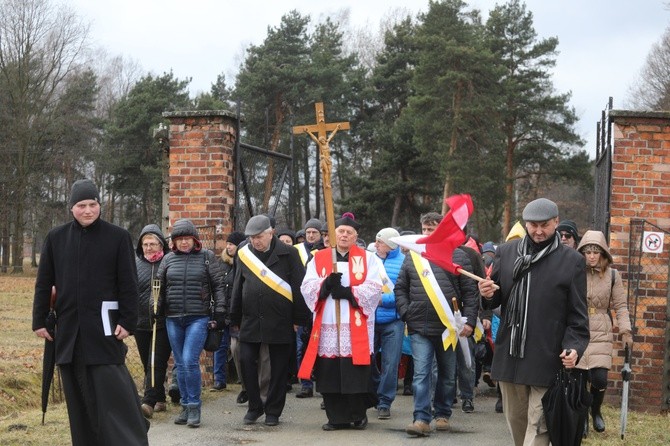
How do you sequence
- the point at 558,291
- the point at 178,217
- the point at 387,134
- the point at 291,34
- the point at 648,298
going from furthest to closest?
the point at 291,34 → the point at 387,134 → the point at 178,217 → the point at 648,298 → the point at 558,291

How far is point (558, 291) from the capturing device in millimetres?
5980

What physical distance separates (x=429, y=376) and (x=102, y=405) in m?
3.24

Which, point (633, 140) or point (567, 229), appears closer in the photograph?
point (567, 229)

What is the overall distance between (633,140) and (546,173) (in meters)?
27.7

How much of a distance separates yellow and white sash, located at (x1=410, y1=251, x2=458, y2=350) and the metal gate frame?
2613 mm

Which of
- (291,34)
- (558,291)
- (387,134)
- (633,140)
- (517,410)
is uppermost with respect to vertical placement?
(291,34)

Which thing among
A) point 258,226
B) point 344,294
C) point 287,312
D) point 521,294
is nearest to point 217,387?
point 287,312

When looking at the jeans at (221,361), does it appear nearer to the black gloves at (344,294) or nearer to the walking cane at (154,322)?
the walking cane at (154,322)

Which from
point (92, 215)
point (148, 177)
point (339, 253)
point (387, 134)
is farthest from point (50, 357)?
point (148, 177)

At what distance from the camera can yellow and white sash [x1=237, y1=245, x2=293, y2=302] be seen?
9023 millimetres

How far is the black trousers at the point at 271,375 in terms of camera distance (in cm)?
898

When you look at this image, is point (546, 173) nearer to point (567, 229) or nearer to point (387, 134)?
point (387, 134)

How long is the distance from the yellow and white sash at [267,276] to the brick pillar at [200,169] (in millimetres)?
1975

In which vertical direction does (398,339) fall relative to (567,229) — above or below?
below
